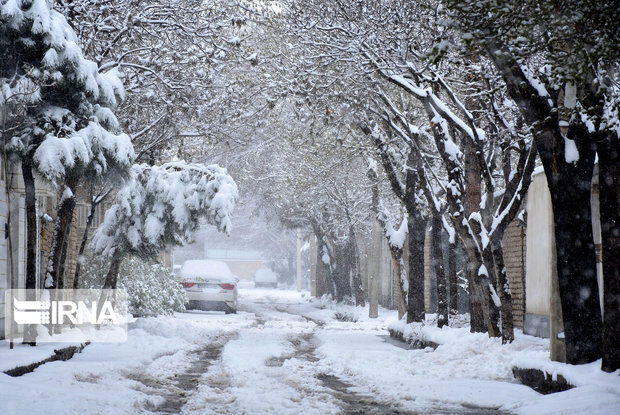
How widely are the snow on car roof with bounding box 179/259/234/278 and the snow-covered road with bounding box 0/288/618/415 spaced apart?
10492 mm

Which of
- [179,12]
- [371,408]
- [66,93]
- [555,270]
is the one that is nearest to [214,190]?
[179,12]

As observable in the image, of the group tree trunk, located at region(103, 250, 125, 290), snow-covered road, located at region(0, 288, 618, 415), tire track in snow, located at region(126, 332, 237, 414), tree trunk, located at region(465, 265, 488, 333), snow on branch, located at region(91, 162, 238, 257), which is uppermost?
snow on branch, located at region(91, 162, 238, 257)

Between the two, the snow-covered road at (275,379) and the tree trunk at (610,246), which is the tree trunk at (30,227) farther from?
the tree trunk at (610,246)

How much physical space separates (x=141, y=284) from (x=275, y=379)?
48.1 ft

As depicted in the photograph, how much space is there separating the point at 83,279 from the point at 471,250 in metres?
13.6

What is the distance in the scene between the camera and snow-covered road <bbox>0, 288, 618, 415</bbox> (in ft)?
25.7

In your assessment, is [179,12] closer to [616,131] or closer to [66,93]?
[66,93]

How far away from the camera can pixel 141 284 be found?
946 inches

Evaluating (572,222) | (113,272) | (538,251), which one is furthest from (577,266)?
(113,272)

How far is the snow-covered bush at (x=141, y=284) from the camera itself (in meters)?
23.8

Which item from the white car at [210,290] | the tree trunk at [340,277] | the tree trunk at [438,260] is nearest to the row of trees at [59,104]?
the tree trunk at [438,260]

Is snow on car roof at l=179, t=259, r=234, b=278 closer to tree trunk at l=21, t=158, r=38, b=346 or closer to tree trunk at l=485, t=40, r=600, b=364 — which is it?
tree trunk at l=21, t=158, r=38, b=346

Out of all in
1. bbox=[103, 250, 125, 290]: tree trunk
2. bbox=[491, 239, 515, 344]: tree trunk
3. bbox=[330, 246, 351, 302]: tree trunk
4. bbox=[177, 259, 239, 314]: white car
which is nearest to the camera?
bbox=[491, 239, 515, 344]: tree trunk

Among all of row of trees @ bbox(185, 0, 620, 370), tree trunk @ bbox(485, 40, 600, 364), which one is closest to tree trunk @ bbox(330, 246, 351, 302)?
row of trees @ bbox(185, 0, 620, 370)
